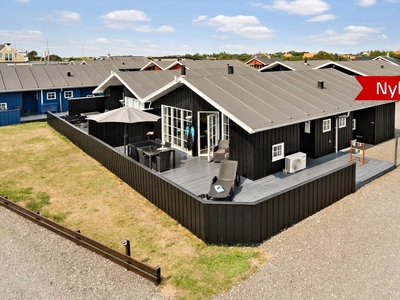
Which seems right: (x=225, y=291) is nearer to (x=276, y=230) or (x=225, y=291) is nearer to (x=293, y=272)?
(x=293, y=272)

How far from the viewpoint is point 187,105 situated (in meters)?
15.0

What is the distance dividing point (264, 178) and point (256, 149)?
3.68 feet

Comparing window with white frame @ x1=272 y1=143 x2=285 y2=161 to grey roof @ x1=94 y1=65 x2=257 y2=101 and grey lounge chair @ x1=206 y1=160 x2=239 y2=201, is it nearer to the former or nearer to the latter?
grey lounge chair @ x1=206 y1=160 x2=239 y2=201

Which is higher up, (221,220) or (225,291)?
(221,220)

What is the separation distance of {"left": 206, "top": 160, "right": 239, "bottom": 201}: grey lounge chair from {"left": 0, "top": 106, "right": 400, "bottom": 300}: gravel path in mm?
1948

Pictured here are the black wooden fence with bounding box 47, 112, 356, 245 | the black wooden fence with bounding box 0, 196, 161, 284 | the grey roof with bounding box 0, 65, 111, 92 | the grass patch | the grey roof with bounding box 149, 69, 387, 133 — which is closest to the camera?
the black wooden fence with bounding box 0, 196, 161, 284

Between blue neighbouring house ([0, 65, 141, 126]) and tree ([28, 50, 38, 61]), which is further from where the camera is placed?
tree ([28, 50, 38, 61])

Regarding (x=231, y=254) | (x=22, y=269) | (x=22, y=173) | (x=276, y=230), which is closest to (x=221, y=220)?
(x=231, y=254)

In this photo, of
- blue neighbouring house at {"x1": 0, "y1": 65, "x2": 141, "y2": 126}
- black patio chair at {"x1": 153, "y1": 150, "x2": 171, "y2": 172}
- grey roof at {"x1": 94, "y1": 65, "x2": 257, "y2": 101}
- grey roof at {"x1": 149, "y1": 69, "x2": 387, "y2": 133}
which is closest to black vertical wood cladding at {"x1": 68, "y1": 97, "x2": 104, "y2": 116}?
grey roof at {"x1": 94, "y1": 65, "x2": 257, "y2": 101}

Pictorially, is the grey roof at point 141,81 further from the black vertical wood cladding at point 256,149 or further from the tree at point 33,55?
the tree at point 33,55

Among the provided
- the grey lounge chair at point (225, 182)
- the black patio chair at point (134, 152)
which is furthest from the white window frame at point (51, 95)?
the grey lounge chair at point (225, 182)

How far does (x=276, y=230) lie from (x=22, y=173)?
11.3 metres

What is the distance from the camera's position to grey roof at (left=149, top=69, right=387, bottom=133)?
39.4ft

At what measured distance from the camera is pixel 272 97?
563 inches
